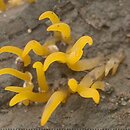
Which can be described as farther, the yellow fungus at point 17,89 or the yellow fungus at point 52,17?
the yellow fungus at point 52,17

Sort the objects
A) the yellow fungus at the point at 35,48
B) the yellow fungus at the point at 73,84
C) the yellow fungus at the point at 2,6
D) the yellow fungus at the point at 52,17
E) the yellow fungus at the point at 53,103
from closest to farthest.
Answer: the yellow fungus at the point at 53,103 → the yellow fungus at the point at 73,84 → the yellow fungus at the point at 35,48 → the yellow fungus at the point at 52,17 → the yellow fungus at the point at 2,6

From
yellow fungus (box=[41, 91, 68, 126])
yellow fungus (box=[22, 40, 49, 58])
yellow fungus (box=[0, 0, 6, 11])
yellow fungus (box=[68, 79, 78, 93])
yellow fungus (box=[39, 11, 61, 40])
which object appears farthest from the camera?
yellow fungus (box=[0, 0, 6, 11])

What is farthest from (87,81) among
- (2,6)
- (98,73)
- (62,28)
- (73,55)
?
(2,6)

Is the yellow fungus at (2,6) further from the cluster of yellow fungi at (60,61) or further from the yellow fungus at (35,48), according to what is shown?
the yellow fungus at (35,48)

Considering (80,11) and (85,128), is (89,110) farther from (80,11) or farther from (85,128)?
(80,11)

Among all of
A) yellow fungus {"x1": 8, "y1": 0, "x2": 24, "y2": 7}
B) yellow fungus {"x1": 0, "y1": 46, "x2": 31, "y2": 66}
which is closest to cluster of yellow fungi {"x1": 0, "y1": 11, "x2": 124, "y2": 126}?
yellow fungus {"x1": 0, "y1": 46, "x2": 31, "y2": 66}

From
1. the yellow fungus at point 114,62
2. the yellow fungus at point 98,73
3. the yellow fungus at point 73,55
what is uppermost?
the yellow fungus at point 73,55

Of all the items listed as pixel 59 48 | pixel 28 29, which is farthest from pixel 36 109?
pixel 28 29

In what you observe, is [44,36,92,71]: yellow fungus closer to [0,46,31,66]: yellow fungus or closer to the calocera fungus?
the calocera fungus

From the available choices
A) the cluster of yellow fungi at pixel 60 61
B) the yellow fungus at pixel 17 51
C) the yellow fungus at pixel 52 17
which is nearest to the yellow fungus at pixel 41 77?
the cluster of yellow fungi at pixel 60 61

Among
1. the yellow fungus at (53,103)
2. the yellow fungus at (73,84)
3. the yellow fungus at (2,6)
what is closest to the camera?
the yellow fungus at (53,103)
